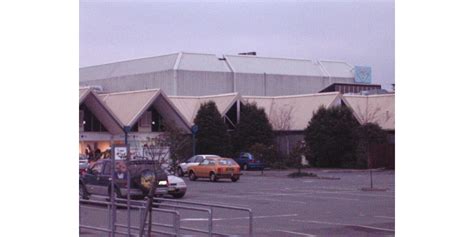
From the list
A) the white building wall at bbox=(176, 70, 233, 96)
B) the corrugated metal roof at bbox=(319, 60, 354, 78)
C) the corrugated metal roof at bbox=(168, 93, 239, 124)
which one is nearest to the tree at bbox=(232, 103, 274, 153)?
the corrugated metal roof at bbox=(168, 93, 239, 124)

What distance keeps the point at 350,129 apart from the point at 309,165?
10.8ft

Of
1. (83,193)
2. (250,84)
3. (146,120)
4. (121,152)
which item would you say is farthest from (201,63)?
(121,152)

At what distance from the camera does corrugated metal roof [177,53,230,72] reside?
43.6m

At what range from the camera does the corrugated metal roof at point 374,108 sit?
43812 millimetres

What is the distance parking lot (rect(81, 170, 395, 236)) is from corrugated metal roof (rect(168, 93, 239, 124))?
50.4 feet

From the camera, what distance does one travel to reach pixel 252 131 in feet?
158

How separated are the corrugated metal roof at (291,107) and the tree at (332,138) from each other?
4345 mm

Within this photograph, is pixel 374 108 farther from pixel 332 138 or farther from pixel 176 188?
pixel 176 188

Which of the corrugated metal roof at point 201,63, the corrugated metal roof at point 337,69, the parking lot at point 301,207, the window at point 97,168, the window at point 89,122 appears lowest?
the parking lot at point 301,207

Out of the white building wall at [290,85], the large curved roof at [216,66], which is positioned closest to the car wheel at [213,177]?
the large curved roof at [216,66]

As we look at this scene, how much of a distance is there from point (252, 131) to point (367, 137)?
45.8 ft

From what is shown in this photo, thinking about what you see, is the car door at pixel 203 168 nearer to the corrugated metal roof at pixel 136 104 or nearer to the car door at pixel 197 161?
the car door at pixel 197 161

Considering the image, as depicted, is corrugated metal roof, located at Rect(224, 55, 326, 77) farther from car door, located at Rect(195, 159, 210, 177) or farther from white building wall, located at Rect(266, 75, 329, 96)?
car door, located at Rect(195, 159, 210, 177)

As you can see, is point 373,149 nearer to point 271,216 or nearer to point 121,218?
point 271,216
